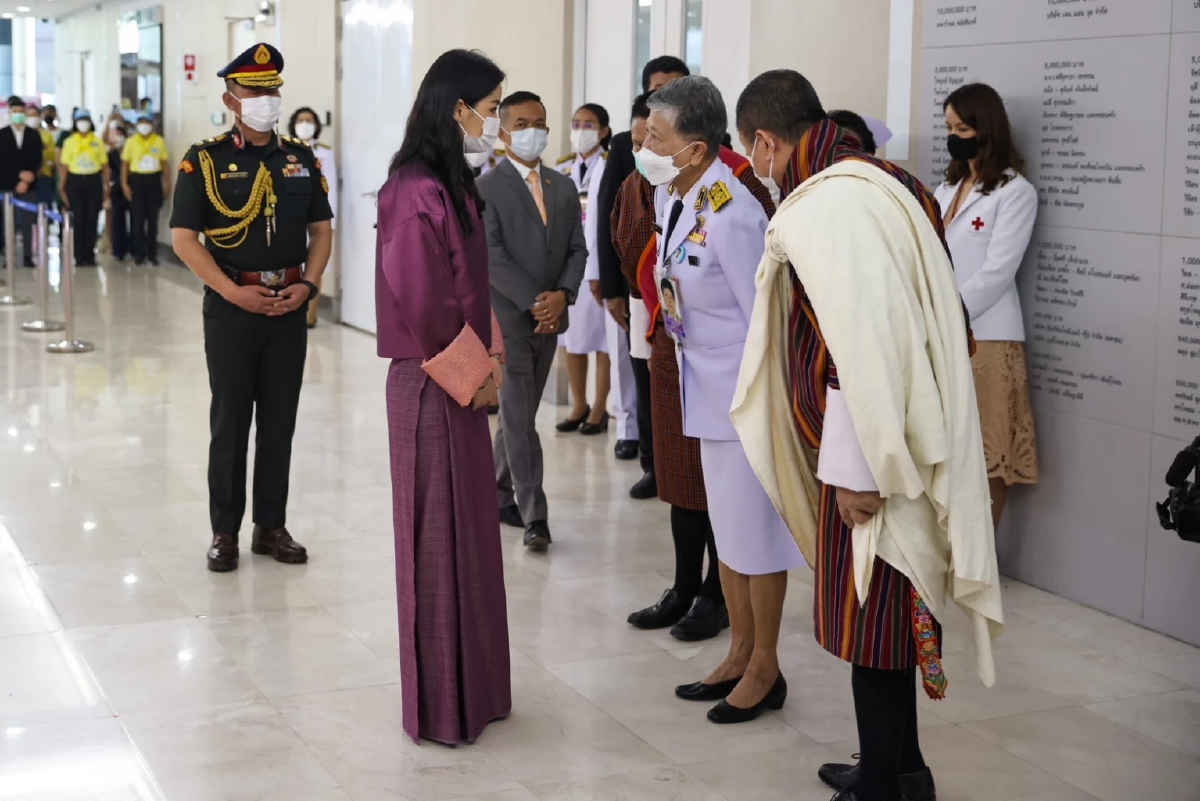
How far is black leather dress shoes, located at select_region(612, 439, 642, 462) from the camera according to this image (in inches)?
262

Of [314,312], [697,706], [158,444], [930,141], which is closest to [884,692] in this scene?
[697,706]

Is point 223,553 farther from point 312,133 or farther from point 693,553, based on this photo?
point 312,133

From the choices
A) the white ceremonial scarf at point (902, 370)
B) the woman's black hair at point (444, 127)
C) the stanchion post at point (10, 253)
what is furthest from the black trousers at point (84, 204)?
the white ceremonial scarf at point (902, 370)

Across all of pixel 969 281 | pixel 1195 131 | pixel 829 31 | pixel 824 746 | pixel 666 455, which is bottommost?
pixel 824 746

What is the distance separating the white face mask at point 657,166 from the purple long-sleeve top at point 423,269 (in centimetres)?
45

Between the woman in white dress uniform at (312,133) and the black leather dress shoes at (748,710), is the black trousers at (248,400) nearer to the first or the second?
the black leather dress shoes at (748,710)

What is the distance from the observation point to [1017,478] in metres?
4.77

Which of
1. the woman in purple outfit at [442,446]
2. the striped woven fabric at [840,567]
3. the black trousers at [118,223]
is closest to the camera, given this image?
the striped woven fabric at [840,567]

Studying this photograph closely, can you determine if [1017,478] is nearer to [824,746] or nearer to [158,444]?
[824,746]

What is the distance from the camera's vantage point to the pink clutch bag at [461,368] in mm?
3309

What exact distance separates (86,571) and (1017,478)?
3.19 metres

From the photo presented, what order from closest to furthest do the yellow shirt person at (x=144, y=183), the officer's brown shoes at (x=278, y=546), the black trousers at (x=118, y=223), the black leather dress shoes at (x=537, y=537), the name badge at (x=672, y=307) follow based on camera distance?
1. the name badge at (x=672, y=307)
2. the officer's brown shoes at (x=278, y=546)
3. the black leather dress shoes at (x=537, y=537)
4. the yellow shirt person at (x=144, y=183)
5. the black trousers at (x=118, y=223)

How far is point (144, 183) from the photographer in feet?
50.5

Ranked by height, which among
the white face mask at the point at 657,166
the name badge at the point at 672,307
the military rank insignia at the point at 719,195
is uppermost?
the white face mask at the point at 657,166
